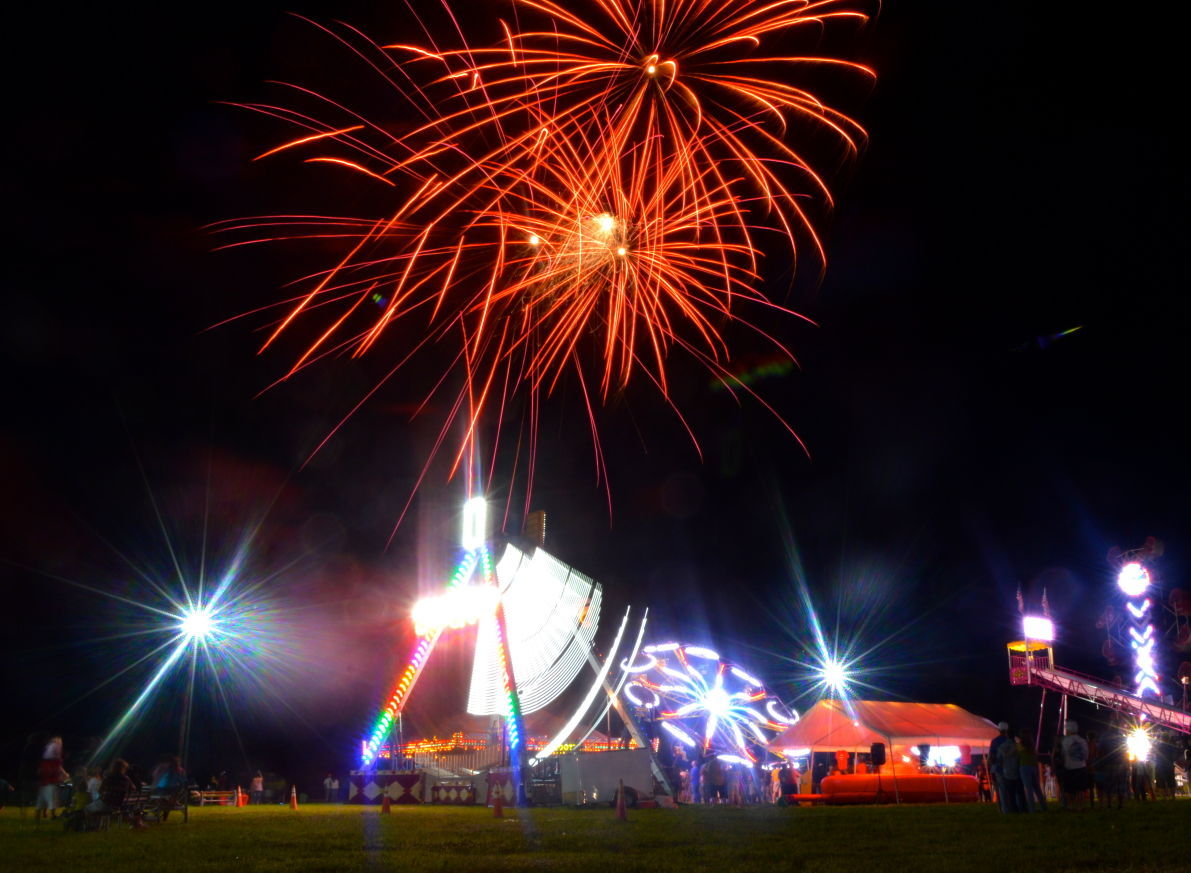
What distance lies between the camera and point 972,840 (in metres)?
10.1

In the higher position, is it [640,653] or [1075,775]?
[640,653]

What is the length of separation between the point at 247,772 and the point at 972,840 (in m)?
39.7

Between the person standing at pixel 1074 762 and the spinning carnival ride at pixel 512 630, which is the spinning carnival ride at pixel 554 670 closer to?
the spinning carnival ride at pixel 512 630

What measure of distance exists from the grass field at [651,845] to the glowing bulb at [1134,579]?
117 ft

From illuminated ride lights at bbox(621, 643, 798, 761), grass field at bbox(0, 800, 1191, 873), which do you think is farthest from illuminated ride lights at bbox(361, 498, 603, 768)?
grass field at bbox(0, 800, 1191, 873)

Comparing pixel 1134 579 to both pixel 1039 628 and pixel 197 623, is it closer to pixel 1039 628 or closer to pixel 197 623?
pixel 1039 628

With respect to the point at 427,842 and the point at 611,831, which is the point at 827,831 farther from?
the point at 427,842

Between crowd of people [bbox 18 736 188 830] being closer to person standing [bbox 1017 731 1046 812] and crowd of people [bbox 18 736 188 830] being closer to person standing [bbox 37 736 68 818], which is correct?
person standing [bbox 37 736 68 818]

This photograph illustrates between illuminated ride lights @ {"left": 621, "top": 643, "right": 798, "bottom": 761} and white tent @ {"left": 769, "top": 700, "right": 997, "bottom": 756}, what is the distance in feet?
6.32

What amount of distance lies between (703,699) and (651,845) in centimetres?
2375

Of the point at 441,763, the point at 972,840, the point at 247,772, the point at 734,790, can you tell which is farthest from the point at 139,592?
the point at 972,840

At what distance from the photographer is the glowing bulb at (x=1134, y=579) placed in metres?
46.4

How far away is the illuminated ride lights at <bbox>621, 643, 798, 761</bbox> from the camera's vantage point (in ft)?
106

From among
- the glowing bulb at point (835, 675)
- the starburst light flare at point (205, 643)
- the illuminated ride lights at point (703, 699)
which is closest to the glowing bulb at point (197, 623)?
the starburst light flare at point (205, 643)
